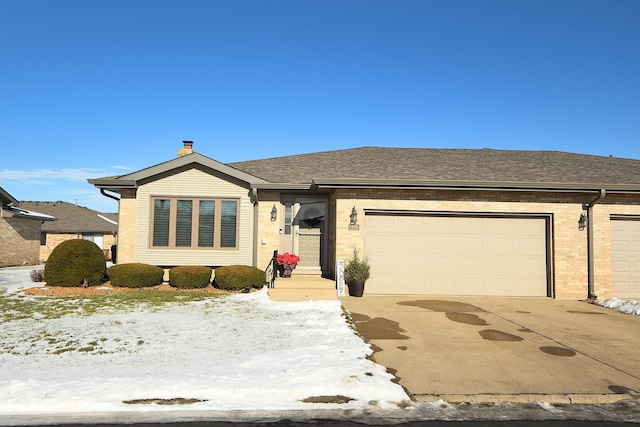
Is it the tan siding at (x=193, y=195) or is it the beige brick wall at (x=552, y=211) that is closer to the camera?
the beige brick wall at (x=552, y=211)

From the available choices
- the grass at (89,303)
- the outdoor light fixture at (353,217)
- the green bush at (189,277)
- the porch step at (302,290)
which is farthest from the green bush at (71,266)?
the outdoor light fixture at (353,217)

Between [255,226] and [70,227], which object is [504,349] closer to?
[255,226]

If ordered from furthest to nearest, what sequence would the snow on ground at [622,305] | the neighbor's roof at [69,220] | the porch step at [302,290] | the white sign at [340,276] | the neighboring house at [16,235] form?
the neighbor's roof at [69,220], the neighboring house at [16,235], the white sign at [340,276], the porch step at [302,290], the snow on ground at [622,305]

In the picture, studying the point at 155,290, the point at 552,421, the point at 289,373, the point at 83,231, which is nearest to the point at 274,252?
the point at 155,290

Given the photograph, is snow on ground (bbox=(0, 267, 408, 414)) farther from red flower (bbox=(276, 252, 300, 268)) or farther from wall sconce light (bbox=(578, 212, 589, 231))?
wall sconce light (bbox=(578, 212, 589, 231))

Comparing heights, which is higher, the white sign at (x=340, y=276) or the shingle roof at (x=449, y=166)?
the shingle roof at (x=449, y=166)

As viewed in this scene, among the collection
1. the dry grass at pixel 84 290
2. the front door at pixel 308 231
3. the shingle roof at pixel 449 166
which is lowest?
the dry grass at pixel 84 290

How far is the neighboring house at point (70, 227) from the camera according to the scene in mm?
32625

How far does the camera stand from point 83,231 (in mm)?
33094

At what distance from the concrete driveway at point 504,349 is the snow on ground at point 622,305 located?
1.28 ft

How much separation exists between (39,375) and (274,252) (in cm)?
798

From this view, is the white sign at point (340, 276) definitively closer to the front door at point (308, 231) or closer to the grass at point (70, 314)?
the front door at point (308, 231)

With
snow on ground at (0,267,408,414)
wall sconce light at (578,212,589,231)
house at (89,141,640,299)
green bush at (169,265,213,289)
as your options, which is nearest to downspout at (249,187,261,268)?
house at (89,141,640,299)

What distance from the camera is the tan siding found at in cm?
1338
